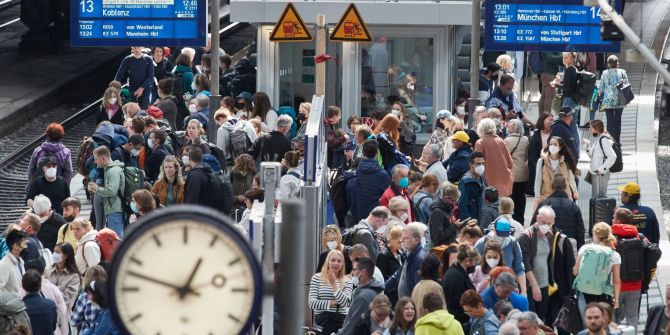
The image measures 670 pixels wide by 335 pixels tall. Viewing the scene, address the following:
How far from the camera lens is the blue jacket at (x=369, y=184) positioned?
707 inches

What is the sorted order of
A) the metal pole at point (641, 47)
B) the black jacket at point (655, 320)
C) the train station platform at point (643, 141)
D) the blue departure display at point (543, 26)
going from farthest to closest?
the blue departure display at point (543, 26) < the train station platform at point (643, 141) < the black jacket at point (655, 320) < the metal pole at point (641, 47)

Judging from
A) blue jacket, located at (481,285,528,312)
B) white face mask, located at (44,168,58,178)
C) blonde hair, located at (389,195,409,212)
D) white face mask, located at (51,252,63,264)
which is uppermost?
white face mask, located at (44,168,58,178)

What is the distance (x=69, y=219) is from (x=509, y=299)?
4.71m

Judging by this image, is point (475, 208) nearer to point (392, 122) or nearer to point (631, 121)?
point (392, 122)

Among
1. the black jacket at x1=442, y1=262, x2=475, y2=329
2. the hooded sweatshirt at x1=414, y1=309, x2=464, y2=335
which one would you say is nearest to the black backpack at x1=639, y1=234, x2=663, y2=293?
the black jacket at x1=442, y1=262, x2=475, y2=329

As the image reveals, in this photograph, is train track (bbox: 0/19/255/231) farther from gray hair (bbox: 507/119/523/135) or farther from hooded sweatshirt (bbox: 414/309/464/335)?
hooded sweatshirt (bbox: 414/309/464/335)

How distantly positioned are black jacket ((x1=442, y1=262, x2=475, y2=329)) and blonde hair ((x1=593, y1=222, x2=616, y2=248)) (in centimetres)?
180

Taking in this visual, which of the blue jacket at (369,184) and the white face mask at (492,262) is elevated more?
the blue jacket at (369,184)

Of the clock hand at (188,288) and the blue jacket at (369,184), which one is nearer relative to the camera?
the clock hand at (188,288)

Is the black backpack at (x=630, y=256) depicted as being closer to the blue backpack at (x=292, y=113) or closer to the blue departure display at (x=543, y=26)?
the blue backpack at (x=292, y=113)

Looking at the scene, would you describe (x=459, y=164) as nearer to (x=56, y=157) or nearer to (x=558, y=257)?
(x=558, y=257)

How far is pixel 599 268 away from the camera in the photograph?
51.5 feet

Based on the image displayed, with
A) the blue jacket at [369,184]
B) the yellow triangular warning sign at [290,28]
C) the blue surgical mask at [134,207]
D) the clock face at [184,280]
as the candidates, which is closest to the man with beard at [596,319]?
the blue surgical mask at [134,207]

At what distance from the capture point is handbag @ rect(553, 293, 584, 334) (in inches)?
621
